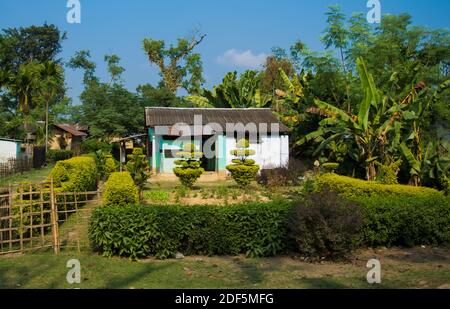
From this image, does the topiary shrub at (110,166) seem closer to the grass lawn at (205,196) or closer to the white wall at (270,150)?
the grass lawn at (205,196)

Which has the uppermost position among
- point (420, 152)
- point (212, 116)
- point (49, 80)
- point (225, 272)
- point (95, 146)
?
point (49, 80)

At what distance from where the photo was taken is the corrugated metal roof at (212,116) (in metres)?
27.0

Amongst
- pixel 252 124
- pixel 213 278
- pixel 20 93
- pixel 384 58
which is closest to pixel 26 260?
pixel 213 278

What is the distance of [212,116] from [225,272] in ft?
69.5

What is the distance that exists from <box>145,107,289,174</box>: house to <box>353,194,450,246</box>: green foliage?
15.0 metres

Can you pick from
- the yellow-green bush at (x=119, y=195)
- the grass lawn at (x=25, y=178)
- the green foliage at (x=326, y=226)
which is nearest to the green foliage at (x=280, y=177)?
the yellow-green bush at (x=119, y=195)

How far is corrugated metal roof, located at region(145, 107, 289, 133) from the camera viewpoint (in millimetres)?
26984

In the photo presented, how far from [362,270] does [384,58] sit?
15.5 metres

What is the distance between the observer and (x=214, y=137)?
2653 centimetres

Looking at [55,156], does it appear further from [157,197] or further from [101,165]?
[157,197]

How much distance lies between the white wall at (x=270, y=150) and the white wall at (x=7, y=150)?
15.1 metres

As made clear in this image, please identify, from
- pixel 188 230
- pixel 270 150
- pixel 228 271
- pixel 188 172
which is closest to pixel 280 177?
pixel 188 172

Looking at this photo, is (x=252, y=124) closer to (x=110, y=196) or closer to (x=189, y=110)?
(x=189, y=110)

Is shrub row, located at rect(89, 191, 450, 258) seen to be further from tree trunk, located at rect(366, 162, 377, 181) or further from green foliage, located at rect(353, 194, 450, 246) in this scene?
tree trunk, located at rect(366, 162, 377, 181)
